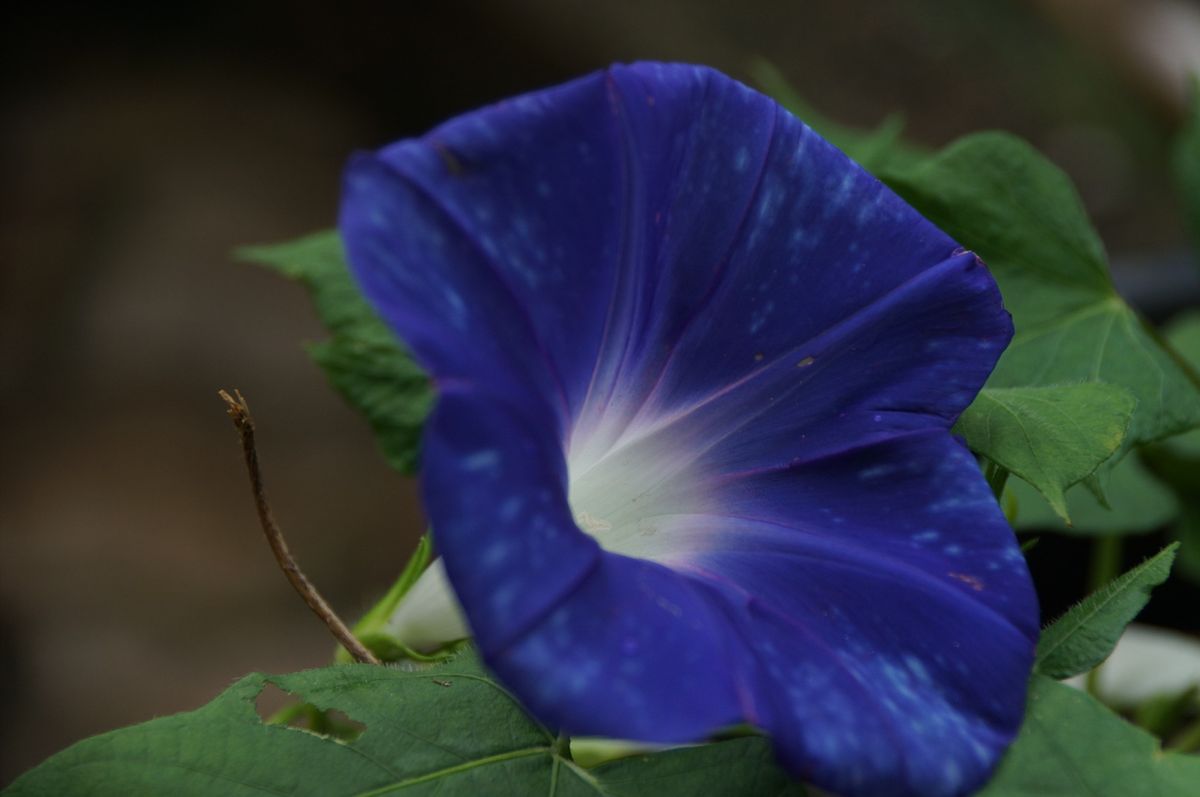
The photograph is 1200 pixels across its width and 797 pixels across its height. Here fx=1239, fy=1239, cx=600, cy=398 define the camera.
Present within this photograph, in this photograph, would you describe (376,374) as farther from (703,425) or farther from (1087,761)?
(1087,761)

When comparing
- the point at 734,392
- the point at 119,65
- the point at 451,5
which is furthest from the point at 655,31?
the point at 734,392

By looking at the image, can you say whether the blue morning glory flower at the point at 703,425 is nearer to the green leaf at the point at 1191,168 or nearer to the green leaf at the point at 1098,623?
the green leaf at the point at 1098,623

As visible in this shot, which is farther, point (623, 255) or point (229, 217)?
point (229, 217)

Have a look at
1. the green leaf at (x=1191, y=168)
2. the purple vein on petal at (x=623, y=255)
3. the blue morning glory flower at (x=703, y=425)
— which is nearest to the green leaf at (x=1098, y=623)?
the blue morning glory flower at (x=703, y=425)

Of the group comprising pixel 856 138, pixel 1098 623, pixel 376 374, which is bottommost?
pixel 1098 623

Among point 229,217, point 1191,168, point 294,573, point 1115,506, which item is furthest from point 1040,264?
point 229,217

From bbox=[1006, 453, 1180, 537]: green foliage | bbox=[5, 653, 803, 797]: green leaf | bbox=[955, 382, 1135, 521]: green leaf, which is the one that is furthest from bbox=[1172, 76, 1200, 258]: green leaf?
bbox=[5, 653, 803, 797]: green leaf
